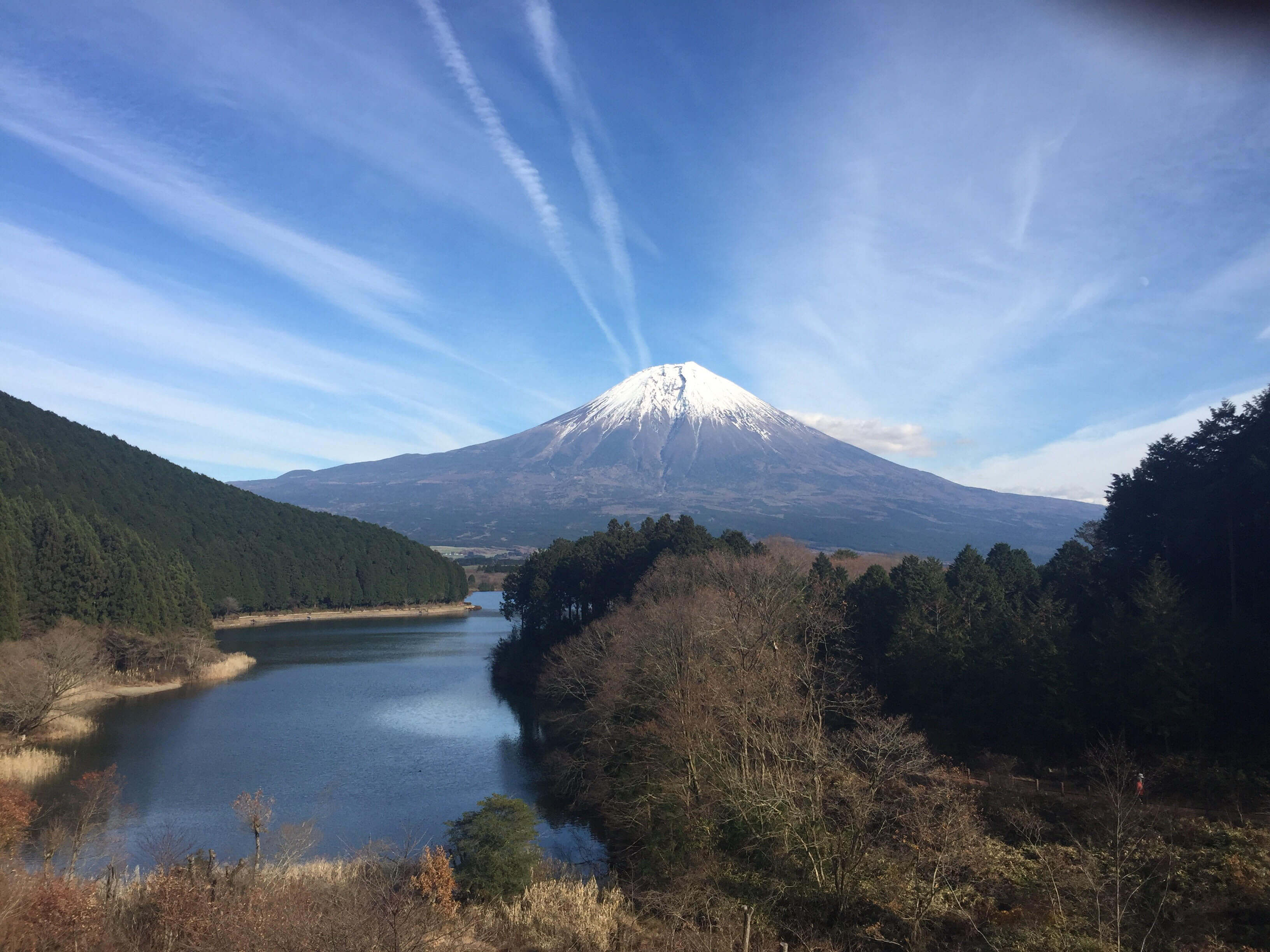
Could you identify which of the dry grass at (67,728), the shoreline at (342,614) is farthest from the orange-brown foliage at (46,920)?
the shoreline at (342,614)

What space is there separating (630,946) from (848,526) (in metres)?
93.6

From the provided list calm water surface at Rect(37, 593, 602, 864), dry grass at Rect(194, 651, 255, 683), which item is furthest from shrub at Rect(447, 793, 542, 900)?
dry grass at Rect(194, 651, 255, 683)

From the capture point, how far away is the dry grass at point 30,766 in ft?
51.5

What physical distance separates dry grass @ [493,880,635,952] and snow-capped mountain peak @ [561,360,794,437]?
5518 inches

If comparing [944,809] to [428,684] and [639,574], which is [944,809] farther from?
[428,684]

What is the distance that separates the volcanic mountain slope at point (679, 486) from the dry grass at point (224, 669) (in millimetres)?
65005

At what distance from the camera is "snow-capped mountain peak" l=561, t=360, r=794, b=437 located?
502ft

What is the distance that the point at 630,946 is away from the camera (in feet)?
30.3

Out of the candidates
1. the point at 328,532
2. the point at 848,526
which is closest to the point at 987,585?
the point at 328,532

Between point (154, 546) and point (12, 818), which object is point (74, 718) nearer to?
point (12, 818)

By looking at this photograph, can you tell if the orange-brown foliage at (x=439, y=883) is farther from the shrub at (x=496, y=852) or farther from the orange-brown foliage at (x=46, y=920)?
the orange-brown foliage at (x=46, y=920)

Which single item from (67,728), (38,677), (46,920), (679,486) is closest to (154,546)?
(67,728)

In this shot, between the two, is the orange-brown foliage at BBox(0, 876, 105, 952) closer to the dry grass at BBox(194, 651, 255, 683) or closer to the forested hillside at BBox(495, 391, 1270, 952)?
the forested hillside at BBox(495, 391, 1270, 952)

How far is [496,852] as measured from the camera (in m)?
10.6
